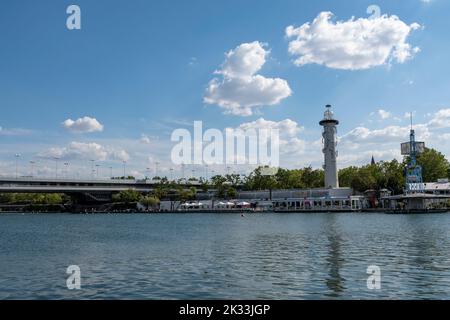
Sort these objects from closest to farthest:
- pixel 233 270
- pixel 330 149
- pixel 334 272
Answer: pixel 334 272 → pixel 233 270 → pixel 330 149

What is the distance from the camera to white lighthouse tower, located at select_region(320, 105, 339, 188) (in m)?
187

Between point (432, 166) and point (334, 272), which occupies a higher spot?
point (432, 166)

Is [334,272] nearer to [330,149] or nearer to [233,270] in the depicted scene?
[233,270]

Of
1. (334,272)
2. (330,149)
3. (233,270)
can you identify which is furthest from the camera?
(330,149)

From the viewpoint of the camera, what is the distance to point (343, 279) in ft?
95.8

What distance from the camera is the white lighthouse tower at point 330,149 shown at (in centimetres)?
18738

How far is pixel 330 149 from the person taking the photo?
187 metres

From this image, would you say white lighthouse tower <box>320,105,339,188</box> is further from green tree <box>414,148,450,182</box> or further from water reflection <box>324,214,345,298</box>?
water reflection <box>324,214,345,298</box>

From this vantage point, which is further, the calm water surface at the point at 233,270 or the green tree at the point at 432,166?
the green tree at the point at 432,166

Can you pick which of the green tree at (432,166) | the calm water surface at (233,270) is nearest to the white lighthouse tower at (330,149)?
the green tree at (432,166)

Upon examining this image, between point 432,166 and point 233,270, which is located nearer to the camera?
point 233,270

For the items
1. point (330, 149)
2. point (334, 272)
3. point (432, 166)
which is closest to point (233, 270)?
point (334, 272)

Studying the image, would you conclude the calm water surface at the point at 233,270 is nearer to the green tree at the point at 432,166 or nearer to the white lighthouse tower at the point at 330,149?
the white lighthouse tower at the point at 330,149
